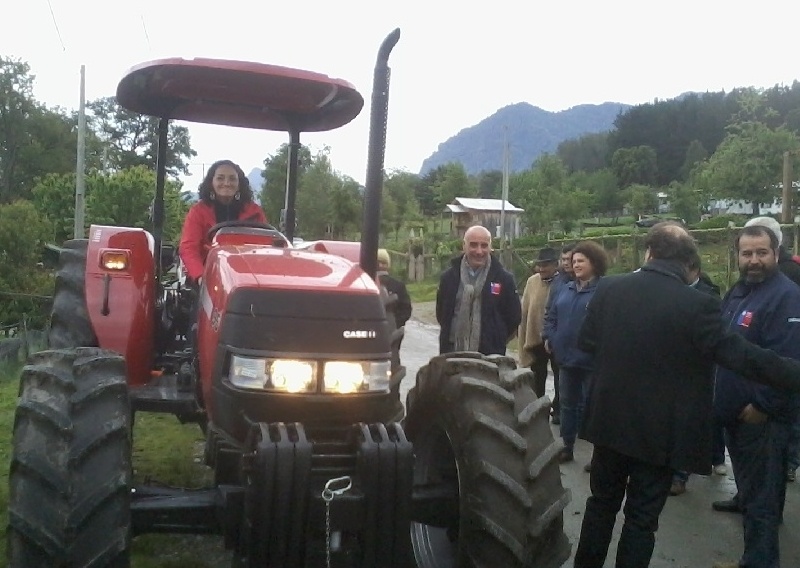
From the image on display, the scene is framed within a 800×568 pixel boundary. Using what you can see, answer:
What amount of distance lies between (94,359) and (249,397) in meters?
0.67

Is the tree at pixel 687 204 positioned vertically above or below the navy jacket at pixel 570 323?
above

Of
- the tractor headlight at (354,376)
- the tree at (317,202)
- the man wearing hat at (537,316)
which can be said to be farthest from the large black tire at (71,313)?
the tree at (317,202)

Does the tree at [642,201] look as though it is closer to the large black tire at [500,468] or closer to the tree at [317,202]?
the tree at [317,202]

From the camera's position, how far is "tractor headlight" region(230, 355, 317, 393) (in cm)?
330

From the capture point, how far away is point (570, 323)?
6.53 metres

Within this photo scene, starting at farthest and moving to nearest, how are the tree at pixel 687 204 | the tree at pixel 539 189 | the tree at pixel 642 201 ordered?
the tree at pixel 642 201
the tree at pixel 539 189
the tree at pixel 687 204

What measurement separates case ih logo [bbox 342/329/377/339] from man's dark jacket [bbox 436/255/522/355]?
286 cm

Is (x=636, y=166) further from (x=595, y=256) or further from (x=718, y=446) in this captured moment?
(x=718, y=446)

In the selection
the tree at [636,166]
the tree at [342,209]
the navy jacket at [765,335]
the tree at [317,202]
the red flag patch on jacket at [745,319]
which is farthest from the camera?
the tree at [636,166]

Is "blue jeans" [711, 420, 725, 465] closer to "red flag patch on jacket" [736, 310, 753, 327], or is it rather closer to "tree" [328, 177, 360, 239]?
"red flag patch on jacket" [736, 310, 753, 327]

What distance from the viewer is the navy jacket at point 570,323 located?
639cm

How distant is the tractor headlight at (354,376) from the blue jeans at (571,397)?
10.7ft

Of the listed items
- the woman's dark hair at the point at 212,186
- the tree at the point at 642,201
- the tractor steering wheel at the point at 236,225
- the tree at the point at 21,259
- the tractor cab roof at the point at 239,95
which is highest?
the tree at the point at 642,201

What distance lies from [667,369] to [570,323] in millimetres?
2779
